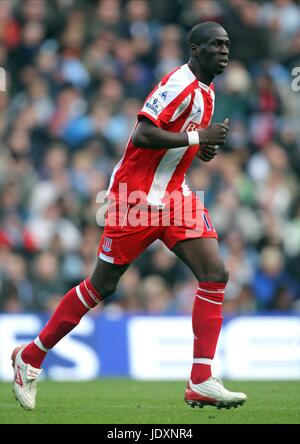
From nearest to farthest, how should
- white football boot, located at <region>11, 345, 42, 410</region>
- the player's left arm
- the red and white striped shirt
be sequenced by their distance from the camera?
the player's left arm → the red and white striped shirt → white football boot, located at <region>11, 345, 42, 410</region>

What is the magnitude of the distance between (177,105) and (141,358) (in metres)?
5.23

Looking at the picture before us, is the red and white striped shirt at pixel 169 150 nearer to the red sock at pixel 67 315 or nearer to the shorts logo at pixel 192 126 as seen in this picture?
the shorts logo at pixel 192 126

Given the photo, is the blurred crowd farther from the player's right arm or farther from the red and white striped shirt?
the player's right arm

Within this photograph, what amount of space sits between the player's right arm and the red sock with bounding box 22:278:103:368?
1168 mm

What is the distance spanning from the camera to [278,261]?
561 inches

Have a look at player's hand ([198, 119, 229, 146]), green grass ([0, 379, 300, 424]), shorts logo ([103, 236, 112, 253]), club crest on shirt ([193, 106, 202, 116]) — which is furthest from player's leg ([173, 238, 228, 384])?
club crest on shirt ([193, 106, 202, 116])

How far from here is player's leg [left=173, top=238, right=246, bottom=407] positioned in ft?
25.7

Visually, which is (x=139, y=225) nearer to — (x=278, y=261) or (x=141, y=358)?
(x=141, y=358)

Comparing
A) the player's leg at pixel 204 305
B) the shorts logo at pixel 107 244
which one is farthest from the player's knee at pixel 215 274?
the shorts logo at pixel 107 244

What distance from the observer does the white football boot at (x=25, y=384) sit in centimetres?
795

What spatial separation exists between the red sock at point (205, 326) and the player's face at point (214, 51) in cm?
155

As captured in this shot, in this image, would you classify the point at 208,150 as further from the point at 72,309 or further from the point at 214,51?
the point at 72,309

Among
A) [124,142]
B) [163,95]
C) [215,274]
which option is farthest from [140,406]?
[124,142]

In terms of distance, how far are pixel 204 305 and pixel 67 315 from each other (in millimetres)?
1004
